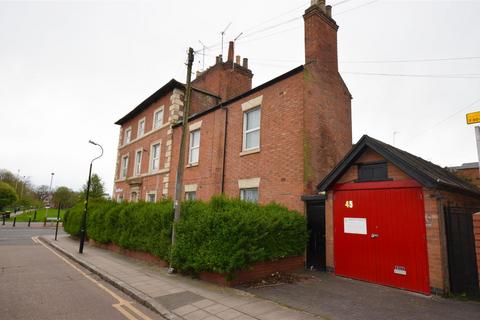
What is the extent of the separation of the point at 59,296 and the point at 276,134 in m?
8.64

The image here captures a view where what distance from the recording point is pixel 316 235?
9.59 m

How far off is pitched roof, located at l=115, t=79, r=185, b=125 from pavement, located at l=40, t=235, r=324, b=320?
1244cm

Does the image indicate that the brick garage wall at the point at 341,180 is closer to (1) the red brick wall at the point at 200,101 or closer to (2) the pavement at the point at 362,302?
(2) the pavement at the point at 362,302

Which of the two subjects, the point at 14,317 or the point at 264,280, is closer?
the point at 14,317

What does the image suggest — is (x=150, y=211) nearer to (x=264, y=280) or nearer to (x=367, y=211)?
(x=264, y=280)

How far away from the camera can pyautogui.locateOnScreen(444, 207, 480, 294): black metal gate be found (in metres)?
6.86

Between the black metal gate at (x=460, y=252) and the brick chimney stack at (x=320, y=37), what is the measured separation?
24.3 ft

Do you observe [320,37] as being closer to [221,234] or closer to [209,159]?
[209,159]

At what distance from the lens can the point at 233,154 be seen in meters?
13.5

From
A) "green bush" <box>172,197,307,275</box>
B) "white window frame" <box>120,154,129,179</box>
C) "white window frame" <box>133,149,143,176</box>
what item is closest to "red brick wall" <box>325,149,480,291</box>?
"green bush" <box>172,197,307,275</box>

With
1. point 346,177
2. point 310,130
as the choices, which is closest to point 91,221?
point 310,130

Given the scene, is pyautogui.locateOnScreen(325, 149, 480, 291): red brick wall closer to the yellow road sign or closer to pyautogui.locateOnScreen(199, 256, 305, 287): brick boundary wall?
the yellow road sign

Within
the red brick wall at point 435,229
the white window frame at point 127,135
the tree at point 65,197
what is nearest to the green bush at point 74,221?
the white window frame at point 127,135

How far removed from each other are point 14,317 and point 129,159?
63.2ft
